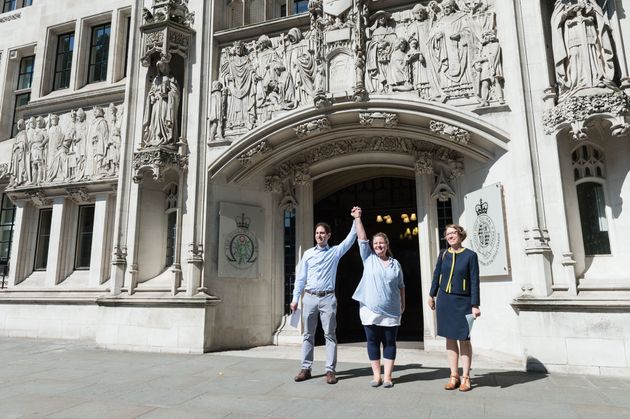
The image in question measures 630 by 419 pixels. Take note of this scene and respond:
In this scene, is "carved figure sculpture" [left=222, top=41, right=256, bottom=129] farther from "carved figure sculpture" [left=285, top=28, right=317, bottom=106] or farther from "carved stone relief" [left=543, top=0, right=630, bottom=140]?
"carved stone relief" [left=543, top=0, right=630, bottom=140]

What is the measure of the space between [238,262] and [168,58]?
16.6 ft

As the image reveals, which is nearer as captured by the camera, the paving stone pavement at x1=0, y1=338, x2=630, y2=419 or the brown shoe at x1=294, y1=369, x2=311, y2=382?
the paving stone pavement at x1=0, y1=338, x2=630, y2=419

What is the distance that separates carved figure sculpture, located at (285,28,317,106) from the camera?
31.1 ft

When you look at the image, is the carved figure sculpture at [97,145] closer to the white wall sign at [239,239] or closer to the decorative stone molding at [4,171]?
the decorative stone molding at [4,171]

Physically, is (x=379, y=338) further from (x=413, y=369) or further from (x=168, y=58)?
(x=168, y=58)

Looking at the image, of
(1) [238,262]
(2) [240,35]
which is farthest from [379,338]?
(2) [240,35]

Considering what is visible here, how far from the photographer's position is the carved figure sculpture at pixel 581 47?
23.0ft

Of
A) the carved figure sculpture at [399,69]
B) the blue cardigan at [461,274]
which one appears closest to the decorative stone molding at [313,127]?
the carved figure sculpture at [399,69]

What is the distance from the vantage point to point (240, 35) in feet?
34.6

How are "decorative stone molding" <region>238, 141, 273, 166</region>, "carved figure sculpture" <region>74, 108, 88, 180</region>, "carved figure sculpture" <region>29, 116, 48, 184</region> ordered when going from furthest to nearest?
"carved figure sculpture" <region>29, 116, 48, 184</region> < "carved figure sculpture" <region>74, 108, 88, 180</region> < "decorative stone molding" <region>238, 141, 273, 166</region>

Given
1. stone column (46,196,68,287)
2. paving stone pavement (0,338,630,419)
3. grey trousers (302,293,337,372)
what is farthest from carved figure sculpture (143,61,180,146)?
grey trousers (302,293,337,372)

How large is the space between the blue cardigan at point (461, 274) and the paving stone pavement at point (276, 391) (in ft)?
3.71

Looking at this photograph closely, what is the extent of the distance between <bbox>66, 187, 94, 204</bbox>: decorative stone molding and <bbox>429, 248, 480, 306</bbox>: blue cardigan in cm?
1051

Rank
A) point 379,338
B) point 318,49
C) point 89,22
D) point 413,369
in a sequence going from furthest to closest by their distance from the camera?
point 89,22 < point 318,49 < point 413,369 < point 379,338
